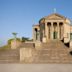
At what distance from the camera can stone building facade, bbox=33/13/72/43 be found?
2210 inches

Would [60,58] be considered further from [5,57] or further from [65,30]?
[65,30]

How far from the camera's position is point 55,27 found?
57.9 meters

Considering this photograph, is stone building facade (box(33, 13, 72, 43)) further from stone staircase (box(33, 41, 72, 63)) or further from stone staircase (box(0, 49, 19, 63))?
stone staircase (box(0, 49, 19, 63))

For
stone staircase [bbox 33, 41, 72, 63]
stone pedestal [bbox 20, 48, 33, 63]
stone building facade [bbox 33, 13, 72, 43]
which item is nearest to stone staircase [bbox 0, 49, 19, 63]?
stone pedestal [bbox 20, 48, 33, 63]

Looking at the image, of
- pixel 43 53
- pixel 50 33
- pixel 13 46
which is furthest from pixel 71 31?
pixel 43 53

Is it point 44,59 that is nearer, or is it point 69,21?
point 44,59

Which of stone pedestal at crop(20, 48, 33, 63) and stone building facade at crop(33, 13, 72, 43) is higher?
stone building facade at crop(33, 13, 72, 43)

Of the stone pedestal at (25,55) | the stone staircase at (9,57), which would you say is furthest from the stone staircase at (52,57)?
the stone staircase at (9,57)

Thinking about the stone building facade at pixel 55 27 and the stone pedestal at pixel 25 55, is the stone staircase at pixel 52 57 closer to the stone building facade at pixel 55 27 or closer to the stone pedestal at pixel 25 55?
the stone pedestal at pixel 25 55

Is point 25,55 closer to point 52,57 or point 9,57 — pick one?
point 9,57

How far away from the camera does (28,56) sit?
27797 millimetres

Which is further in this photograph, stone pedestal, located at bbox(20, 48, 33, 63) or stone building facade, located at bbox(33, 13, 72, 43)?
stone building facade, located at bbox(33, 13, 72, 43)

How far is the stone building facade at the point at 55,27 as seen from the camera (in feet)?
184

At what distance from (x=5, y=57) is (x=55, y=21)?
29589 millimetres
